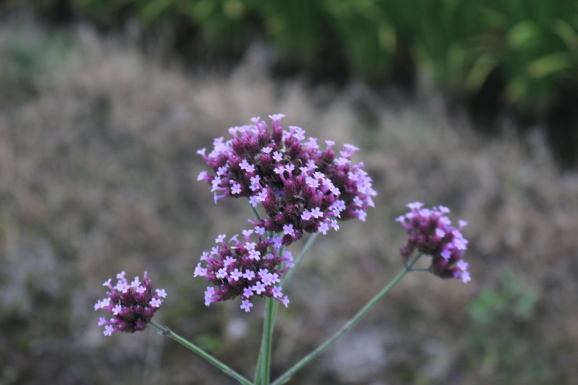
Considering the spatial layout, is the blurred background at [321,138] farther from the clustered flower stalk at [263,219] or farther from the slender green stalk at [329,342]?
the clustered flower stalk at [263,219]

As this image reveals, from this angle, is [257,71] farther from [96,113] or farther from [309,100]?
[96,113]

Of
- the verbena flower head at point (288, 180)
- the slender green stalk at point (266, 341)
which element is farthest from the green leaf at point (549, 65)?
the slender green stalk at point (266, 341)

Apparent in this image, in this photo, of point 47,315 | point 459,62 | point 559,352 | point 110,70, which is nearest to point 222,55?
point 110,70

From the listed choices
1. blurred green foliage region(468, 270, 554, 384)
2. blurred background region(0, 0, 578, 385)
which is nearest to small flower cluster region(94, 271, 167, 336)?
blurred background region(0, 0, 578, 385)

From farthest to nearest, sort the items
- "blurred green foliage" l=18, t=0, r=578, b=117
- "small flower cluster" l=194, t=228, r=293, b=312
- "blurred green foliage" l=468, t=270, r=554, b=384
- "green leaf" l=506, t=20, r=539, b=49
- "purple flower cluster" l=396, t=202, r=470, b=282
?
"blurred green foliage" l=18, t=0, r=578, b=117 < "green leaf" l=506, t=20, r=539, b=49 < "blurred green foliage" l=468, t=270, r=554, b=384 < "purple flower cluster" l=396, t=202, r=470, b=282 < "small flower cluster" l=194, t=228, r=293, b=312

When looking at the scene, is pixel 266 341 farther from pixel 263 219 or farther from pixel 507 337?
pixel 507 337

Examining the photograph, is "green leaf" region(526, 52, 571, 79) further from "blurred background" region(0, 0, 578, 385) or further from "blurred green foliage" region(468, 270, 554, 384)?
"blurred green foliage" region(468, 270, 554, 384)
